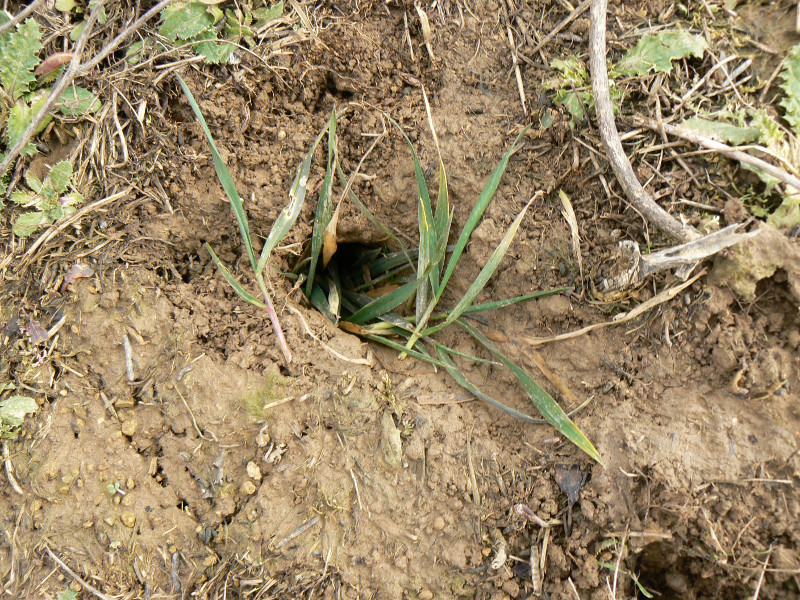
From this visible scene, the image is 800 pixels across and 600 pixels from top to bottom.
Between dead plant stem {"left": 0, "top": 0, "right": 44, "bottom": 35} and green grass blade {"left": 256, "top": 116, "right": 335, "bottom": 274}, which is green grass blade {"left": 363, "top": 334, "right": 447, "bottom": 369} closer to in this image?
green grass blade {"left": 256, "top": 116, "right": 335, "bottom": 274}

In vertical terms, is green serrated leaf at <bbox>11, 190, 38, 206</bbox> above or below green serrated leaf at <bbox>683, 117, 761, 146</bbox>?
below

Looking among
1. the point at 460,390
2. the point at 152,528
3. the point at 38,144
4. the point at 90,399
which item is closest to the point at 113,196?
the point at 38,144

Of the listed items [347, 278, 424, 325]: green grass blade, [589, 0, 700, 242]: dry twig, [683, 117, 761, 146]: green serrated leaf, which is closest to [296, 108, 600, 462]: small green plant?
[347, 278, 424, 325]: green grass blade

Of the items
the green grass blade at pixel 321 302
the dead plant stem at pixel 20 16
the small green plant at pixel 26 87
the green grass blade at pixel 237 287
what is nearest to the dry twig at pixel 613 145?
the green grass blade at pixel 321 302

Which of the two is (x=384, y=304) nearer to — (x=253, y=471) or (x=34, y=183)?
(x=253, y=471)

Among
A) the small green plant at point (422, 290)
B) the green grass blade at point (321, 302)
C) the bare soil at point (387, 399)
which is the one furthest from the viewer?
the green grass blade at point (321, 302)

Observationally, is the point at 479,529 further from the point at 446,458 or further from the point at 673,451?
the point at 673,451

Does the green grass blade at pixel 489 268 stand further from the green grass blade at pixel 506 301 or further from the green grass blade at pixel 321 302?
the green grass blade at pixel 321 302
